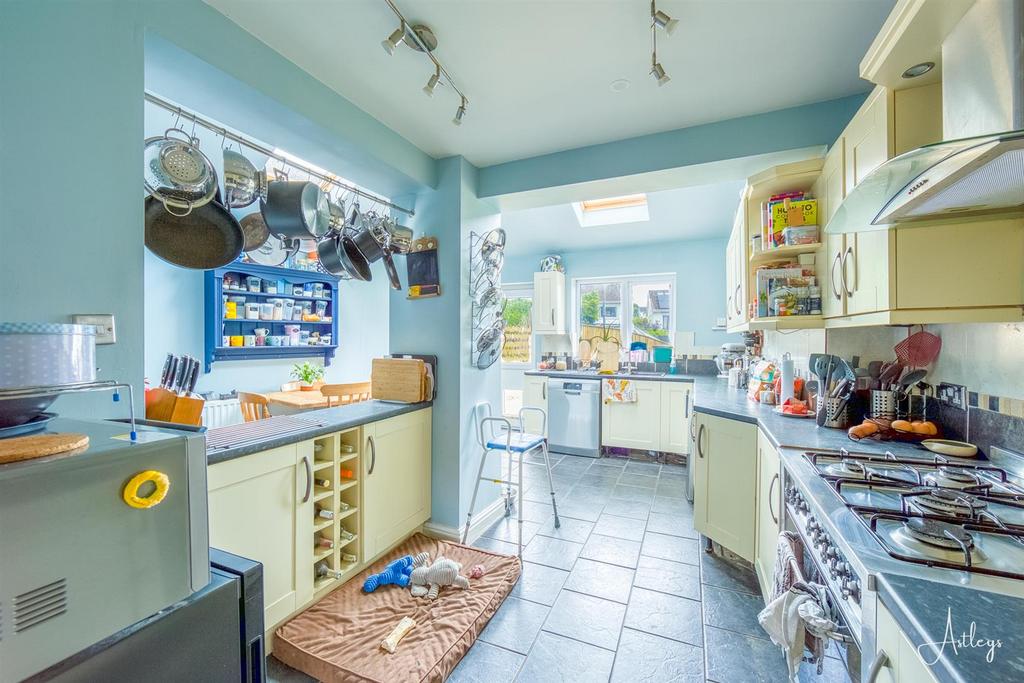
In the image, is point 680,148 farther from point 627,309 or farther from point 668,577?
point 627,309

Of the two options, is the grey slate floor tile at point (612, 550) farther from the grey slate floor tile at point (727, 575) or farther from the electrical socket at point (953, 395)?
the electrical socket at point (953, 395)

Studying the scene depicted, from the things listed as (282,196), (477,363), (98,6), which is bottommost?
(477,363)

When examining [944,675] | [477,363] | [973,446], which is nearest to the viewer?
[944,675]

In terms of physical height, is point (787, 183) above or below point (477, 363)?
above

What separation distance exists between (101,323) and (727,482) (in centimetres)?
262

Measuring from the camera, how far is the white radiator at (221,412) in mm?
3477

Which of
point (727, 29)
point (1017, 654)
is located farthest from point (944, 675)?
point (727, 29)

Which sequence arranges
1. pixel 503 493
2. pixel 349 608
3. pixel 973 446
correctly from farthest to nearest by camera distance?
pixel 503 493, pixel 349 608, pixel 973 446

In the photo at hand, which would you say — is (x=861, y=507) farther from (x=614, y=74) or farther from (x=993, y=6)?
(x=614, y=74)

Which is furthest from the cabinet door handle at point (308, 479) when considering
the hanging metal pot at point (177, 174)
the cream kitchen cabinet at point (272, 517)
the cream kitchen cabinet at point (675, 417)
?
the cream kitchen cabinet at point (675, 417)

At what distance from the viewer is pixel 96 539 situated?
2.04ft

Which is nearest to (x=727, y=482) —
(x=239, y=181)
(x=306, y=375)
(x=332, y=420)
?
(x=332, y=420)

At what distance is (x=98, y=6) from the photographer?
3.76 feet

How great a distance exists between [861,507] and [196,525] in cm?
143
